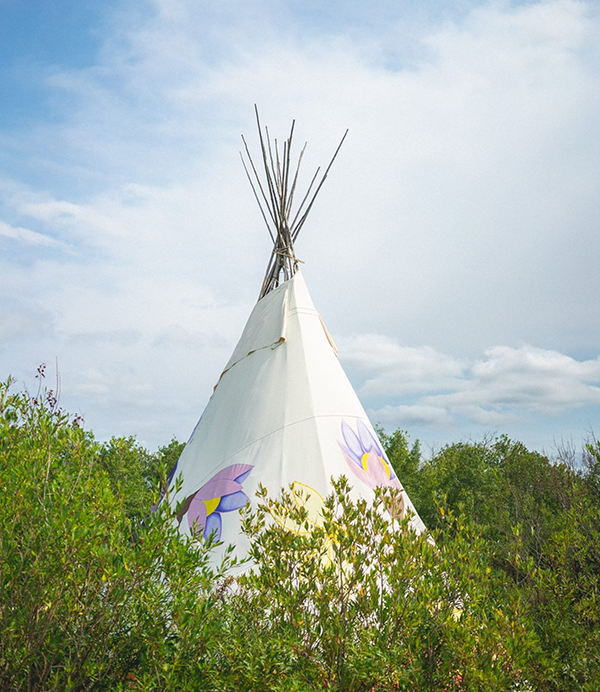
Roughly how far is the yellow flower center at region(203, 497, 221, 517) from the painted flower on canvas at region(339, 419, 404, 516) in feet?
4.01

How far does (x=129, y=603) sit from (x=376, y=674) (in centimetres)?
111

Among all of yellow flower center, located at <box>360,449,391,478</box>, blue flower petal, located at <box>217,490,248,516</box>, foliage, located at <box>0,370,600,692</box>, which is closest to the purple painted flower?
blue flower petal, located at <box>217,490,248,516</box>

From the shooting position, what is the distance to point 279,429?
5496 mm

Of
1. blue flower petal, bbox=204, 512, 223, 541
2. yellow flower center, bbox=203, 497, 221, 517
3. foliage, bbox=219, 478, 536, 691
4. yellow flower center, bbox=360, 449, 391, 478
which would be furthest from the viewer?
yellow flower center, bbox=360, 449, 391, 478

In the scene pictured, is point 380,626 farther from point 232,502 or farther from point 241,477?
point 241,477

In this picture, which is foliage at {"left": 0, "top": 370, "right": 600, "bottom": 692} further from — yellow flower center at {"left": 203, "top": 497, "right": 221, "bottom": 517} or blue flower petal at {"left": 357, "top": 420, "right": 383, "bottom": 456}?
blue flower petal at {"left": 357, "top": 420, "right": 383, "bottom": 456}

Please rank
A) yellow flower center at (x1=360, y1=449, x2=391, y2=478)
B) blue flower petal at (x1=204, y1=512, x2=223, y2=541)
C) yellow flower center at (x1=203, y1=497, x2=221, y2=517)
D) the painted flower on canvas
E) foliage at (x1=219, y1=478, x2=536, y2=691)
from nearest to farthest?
foliage at (x1=219, y1=478, x2=536, y2=691)
blue flower petal at (x1=204, y1=512, x2=223, y2=541)
yellow flower center at (x1=203, y1=497, x2=221, y2=517)
the painted flower on canvas
yellow flower center at (x1=360, y1=449, x2=391, y2=478)

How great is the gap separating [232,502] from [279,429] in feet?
2.76

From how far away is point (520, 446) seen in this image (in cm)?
1302

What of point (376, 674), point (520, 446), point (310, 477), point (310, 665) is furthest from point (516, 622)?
point (520, 446)

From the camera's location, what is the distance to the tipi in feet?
16.6

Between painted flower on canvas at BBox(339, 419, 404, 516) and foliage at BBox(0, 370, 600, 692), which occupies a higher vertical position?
painted flower on canvas at BBox(339, 419, 404, 516)

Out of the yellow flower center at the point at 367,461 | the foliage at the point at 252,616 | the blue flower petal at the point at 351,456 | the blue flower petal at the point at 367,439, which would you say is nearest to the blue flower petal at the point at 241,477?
the blue flower petal at the point at 351,456

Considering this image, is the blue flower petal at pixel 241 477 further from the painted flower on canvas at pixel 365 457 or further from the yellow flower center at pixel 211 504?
the painted flower on canvas at pixel 365 457
